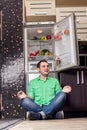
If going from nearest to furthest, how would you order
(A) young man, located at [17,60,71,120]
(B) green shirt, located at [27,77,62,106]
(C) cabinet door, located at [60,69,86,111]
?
(A) young man, located at [17,60,71,120] < (B) green shirt, located at [27,77,62,106] < (C) cabinet door, located at [60,69,86,111]

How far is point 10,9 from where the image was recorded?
4.15 m

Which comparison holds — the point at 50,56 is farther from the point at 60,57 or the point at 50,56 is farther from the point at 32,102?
the point at 32,102

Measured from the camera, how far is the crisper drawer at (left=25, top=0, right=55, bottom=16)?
4238 millimetres

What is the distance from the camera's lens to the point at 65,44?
12.3 feet

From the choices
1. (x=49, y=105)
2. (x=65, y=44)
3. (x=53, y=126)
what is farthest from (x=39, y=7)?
(x=53, y=126)

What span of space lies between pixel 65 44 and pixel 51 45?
0.56 metres

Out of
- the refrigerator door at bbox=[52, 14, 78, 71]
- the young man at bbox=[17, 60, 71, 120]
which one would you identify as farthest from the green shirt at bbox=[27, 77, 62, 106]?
the refrigerator door at bbox=[52, 14, 78, 71]

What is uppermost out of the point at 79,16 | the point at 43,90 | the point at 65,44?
the point at 79,16

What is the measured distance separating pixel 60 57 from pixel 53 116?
87cm

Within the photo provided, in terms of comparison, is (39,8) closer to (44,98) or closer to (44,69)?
(44,69)

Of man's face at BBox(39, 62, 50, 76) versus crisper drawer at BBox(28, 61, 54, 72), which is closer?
man's face at BBox(39, 62, 50, 76)

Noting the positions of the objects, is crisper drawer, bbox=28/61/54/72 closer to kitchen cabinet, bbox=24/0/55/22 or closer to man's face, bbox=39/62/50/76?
man's face, bbox=39/62/50/76

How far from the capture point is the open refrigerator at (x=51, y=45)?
3.60m

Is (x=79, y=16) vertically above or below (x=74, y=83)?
above
